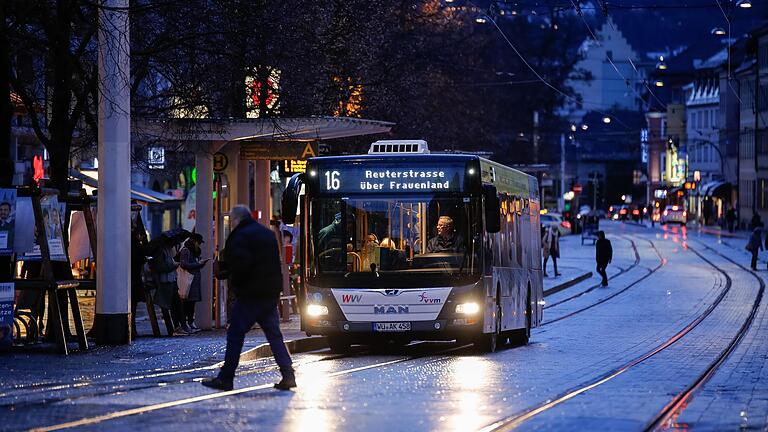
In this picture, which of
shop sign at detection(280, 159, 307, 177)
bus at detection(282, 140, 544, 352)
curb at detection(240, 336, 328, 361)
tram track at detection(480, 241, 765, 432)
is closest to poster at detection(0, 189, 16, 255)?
curb at detection(240, 336, 328, 361)

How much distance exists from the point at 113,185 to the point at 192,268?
3888 millimetres

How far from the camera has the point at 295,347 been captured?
22719 mm

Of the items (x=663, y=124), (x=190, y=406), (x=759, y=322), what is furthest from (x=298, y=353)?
(x=663, y=124)

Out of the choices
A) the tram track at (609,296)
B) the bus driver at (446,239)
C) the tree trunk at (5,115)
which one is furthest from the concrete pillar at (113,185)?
the tram track at (609,296)

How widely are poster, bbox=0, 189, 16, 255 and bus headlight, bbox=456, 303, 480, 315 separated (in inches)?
228

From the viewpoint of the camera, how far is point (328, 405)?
13.3 metres

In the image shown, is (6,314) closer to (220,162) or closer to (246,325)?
(246,325)

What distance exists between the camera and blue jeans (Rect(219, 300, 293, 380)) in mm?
14203

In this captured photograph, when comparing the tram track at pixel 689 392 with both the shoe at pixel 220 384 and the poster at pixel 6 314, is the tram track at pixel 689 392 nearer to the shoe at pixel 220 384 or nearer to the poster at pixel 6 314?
the shoe at pixel 220 384

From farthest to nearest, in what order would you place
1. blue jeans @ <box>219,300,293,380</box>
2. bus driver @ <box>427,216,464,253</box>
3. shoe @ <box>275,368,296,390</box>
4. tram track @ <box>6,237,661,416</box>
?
bus driver @ <box>427,216,464,253</box>
shoe @ <box>275,368,296,390</box>
blue jeans @ <box>219,300,293,380</box>
tram track @ <box>6,237,661,416</box>

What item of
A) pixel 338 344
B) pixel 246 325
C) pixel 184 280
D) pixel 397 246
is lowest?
pixel 338 344

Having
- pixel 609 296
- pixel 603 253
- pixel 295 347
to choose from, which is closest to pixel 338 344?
pixel 295 347

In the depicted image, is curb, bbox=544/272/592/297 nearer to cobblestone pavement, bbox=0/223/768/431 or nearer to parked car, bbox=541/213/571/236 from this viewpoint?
cobblestone pavement, bbox=0/223/768/431

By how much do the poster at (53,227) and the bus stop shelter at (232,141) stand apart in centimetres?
380
